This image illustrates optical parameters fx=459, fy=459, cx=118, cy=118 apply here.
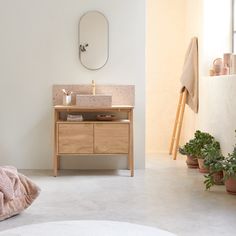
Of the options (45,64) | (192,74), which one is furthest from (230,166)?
(45,64)

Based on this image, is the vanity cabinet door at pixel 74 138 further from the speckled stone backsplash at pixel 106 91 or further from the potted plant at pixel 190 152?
the potted plant at pixel 190 152

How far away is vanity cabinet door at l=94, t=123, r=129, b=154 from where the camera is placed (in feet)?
16.7

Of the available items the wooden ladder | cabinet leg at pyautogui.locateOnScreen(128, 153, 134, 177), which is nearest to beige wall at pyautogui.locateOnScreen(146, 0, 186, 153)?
the wooden ladder

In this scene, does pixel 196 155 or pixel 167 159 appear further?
pixel 167 159

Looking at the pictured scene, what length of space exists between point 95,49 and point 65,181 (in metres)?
1.65

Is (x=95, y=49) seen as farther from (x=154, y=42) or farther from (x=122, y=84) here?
(x=154, y=42)

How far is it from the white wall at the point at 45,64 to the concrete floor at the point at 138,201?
0.38 metres

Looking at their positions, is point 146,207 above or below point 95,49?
below

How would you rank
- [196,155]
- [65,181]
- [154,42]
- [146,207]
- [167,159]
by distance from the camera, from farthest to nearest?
[154,42], [167,159], [196,155], [65,181], [146,207]

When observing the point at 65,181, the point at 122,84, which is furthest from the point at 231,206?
the point at 122,84

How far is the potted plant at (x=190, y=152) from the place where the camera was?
17.8 ft

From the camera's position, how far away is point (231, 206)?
12.8ft

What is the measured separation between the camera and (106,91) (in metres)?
5.57

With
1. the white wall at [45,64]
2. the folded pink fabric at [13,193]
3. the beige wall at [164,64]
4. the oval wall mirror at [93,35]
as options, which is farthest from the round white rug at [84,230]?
the beige wall at [164,64]
